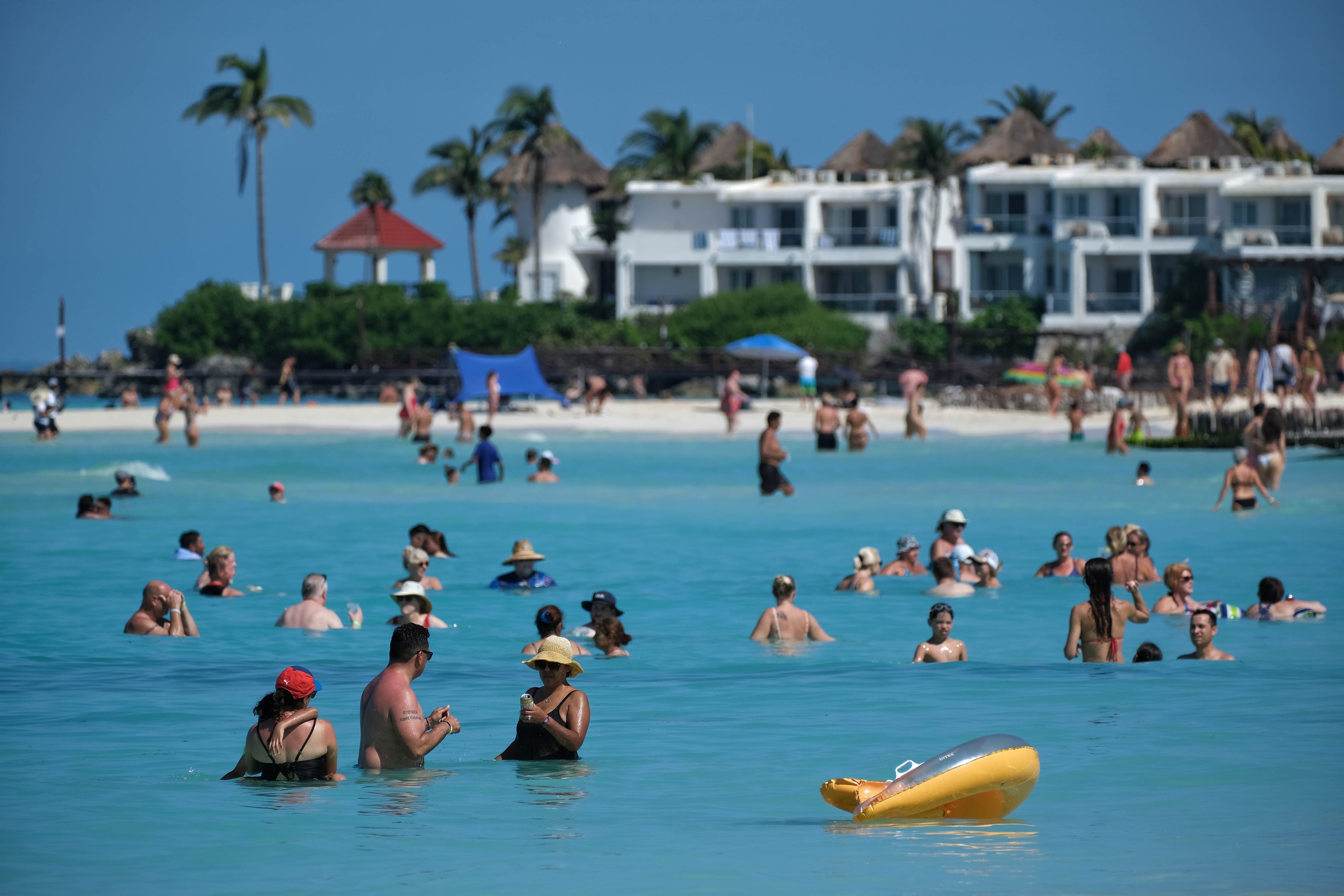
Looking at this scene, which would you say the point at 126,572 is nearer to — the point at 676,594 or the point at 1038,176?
the point at 676,594

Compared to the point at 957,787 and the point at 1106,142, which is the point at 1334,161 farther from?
the point at 957,787

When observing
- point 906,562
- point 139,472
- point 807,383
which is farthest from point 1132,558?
point 807,383

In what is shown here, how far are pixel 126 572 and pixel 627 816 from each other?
11.8m

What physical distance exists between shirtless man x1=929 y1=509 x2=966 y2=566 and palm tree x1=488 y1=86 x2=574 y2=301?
5053 cm

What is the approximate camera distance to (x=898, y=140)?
214 feet

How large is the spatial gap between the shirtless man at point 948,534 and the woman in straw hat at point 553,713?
319 inches

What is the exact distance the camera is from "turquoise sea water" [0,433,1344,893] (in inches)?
316

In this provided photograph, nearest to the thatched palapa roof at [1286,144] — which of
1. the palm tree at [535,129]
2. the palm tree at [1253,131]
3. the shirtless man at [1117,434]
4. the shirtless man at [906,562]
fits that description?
the palm tree at [1253,131]

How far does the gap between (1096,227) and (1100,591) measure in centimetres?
4828

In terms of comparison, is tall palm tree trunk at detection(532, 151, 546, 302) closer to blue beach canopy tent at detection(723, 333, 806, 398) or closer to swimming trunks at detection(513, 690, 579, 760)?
blue beach canopy tent at detection(723, 333, 806, 398)

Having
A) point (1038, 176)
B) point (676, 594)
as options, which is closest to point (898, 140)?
point (1038, 176)

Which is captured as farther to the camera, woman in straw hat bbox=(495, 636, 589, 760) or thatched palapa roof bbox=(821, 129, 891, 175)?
thatched palapa roof bbox=(821, 129, 891, 175)

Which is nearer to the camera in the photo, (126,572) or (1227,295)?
(126,572)

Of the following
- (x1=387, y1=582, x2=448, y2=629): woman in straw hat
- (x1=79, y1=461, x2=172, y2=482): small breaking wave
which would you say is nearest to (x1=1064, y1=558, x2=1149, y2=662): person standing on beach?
(x1=387, y1=582, x2=448, y2=629): woman in straw hat
